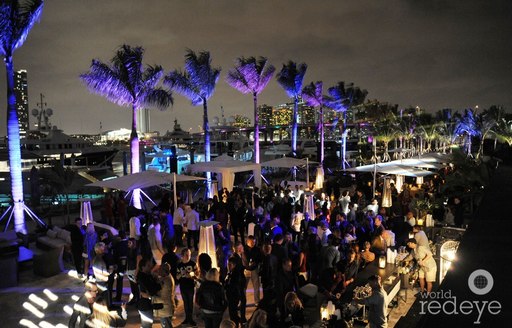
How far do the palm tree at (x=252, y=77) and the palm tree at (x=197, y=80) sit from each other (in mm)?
3619

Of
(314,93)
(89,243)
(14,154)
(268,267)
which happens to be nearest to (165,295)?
(268,267)

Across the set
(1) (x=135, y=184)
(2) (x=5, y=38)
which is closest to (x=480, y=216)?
(1) (x=135, y=184)

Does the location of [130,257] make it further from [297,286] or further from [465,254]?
[465,254]

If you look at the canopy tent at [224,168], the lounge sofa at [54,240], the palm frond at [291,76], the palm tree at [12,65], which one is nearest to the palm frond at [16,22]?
the palm tree at [12,65]

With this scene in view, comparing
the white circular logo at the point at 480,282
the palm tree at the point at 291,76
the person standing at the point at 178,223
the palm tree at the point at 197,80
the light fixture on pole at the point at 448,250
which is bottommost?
the person standing at the point at 178,223

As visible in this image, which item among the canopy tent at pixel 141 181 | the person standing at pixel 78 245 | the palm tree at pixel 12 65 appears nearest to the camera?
the person standing at pixel 78 245

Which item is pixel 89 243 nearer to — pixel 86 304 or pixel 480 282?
pixel 86 304

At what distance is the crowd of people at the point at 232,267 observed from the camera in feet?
18.7

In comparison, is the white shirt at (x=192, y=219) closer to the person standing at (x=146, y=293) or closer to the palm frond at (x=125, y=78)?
the person standing at (x=146, y=293)

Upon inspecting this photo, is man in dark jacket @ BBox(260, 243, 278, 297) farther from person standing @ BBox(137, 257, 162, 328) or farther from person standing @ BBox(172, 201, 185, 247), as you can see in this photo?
person standing @ BBox(172, 201, 185, 247)

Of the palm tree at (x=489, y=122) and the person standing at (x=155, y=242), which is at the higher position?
the palm tree at (x=489, y=122)

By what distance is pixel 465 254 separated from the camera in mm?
4254

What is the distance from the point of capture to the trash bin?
29.3 ft

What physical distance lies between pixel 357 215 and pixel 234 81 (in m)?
16.3
